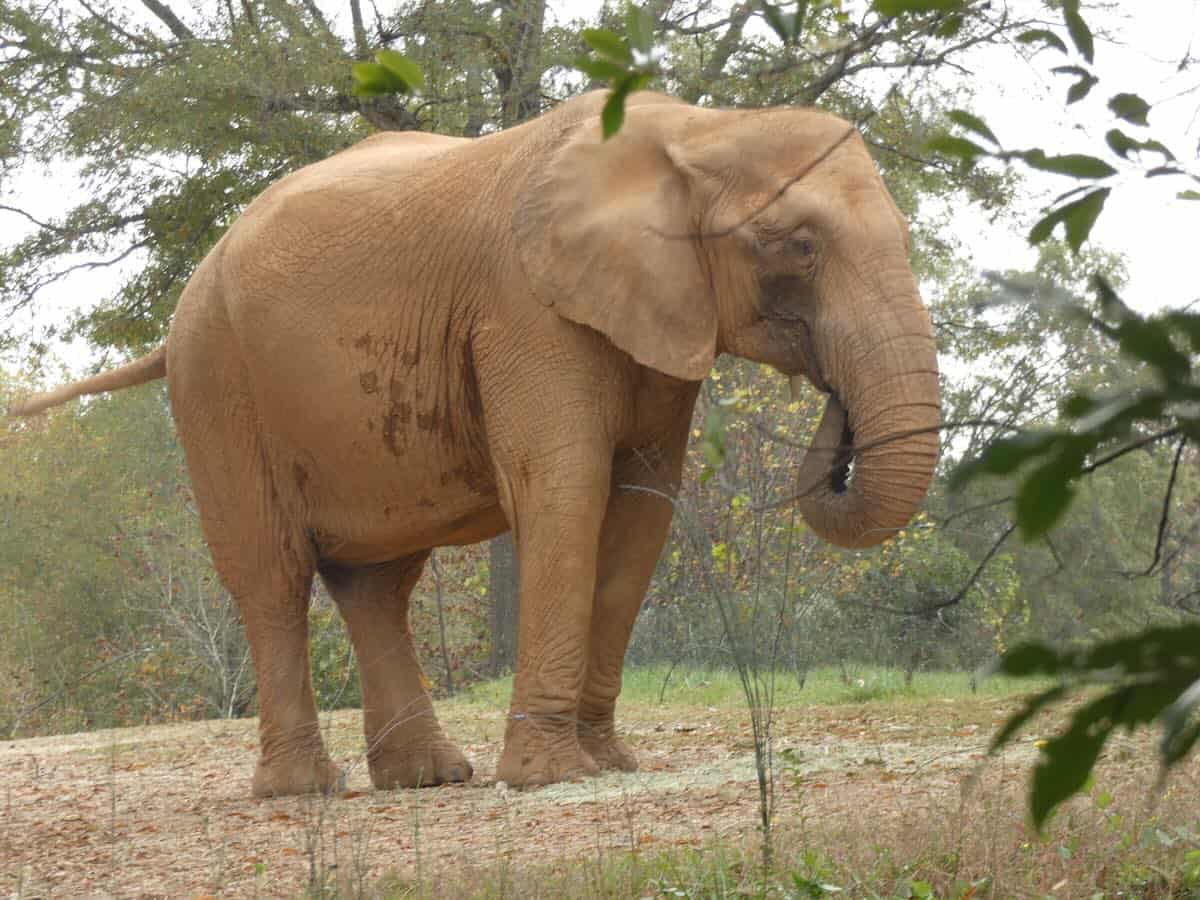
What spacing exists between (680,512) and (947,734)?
134 inches

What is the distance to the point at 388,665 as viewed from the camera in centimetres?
862

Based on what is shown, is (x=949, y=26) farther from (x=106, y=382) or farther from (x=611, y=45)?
(x=106, y=382)

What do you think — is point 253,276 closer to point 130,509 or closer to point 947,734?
point 947,734

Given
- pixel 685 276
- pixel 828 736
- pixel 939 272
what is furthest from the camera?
pixel 939 272

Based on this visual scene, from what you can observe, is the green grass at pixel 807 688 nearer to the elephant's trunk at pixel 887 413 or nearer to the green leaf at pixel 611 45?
the elephant's trunk at pixel 887 413

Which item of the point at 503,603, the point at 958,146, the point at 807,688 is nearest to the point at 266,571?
the point at 807,688

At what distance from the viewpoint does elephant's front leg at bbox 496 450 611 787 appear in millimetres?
7109

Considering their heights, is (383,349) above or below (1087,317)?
above

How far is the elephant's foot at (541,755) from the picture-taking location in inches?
283

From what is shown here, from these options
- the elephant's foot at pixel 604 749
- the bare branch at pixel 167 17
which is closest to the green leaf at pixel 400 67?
the elephant's foot at pixel 604 749

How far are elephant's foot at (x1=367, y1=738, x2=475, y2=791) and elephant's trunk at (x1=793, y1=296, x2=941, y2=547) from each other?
2.39 m

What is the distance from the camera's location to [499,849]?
5488 millimetres

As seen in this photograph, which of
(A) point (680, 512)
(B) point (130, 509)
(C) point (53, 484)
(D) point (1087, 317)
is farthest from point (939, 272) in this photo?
(D) point (1087, 317)

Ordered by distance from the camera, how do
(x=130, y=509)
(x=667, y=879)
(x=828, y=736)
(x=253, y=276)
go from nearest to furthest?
(x=667, y=879)
(x=253, y=276)
(x=828, y=736)
(x=130, y=509)
